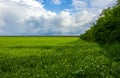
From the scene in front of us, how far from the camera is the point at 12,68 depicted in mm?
15523

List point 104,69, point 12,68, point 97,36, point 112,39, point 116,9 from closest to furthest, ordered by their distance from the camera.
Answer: point 104,69
point 12,68
point 112,39
point 116,9
point 97,36

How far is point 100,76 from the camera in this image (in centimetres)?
1284

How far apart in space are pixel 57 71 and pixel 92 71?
168cm

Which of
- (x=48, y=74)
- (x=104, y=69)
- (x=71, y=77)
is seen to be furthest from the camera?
(x=104, y=69)

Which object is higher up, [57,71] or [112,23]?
[112,23]

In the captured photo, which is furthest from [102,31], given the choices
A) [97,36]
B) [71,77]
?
[71,77]

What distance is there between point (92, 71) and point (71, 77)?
139cm

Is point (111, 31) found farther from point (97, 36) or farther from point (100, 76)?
point (100, 76)

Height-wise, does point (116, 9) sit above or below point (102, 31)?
above

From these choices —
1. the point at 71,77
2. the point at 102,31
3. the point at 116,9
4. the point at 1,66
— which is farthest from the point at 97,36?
the point at 71,77

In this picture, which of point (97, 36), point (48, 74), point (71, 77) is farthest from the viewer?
point (97, 36)

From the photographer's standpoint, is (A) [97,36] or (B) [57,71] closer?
(B) [57,71]

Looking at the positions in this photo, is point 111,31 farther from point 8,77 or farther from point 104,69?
point 8,77

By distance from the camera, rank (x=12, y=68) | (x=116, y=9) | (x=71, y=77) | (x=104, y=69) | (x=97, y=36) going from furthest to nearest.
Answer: (x=97, y=36) → (x=116, y=9) → (x=12, y=68) → (x=104, y=69) → (x=71, y=77)
